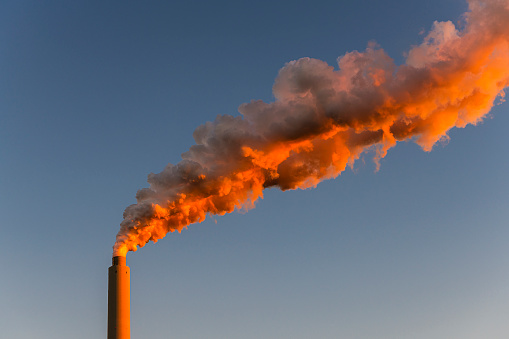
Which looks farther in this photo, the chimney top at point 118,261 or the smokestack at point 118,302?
the chimney top at point 118,261

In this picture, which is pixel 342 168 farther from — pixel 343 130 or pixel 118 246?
pixel 118 246

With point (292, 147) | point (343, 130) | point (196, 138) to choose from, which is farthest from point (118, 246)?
point (343, 130)

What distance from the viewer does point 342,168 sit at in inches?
1560

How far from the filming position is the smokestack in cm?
3888

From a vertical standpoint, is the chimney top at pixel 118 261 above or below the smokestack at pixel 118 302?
above

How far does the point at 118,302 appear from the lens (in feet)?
129

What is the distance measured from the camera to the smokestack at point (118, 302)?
3888cm

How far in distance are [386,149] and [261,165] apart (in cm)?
868

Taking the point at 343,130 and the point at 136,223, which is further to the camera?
the point at 136,223

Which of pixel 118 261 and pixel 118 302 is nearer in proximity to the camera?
pixel 118 302

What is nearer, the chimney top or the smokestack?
the smokestack

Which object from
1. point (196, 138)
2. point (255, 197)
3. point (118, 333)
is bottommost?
point (118, 333)

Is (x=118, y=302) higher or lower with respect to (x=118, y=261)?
lower

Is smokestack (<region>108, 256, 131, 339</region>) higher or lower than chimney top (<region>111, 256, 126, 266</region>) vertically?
lower
